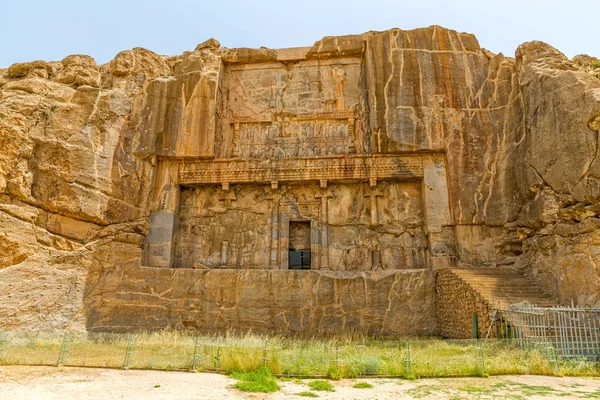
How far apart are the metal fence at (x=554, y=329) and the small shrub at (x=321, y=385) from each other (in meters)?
3.97

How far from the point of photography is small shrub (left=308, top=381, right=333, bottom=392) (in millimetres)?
5770

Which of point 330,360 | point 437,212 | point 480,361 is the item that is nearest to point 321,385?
point 330,360

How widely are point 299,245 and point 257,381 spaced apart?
9038mm

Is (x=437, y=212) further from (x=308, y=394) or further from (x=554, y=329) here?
(x=308, y=394)

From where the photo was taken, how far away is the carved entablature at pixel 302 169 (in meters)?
14.5

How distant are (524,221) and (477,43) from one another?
679 centimetres

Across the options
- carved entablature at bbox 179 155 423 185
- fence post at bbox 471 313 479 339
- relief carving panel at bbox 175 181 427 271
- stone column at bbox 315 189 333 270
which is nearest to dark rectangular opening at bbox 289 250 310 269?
relief carving panel at bbox 175 181 427 271

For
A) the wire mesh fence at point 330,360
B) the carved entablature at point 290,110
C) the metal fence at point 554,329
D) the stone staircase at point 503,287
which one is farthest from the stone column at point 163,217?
the metal fence at point 554,329

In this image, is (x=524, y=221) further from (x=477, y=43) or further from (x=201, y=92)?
(x=201, y=92)

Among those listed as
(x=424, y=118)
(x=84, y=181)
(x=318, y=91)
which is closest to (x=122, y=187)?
(x=84, y=181)

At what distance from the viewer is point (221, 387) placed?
5.86 m

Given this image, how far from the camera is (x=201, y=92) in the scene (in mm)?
15320

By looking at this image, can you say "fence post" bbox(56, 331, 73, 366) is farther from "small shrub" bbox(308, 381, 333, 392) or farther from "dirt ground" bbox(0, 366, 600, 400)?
"small shrub" bbox(308, 381, 333, 392)

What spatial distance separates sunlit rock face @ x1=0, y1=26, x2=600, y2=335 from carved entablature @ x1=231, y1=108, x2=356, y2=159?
0.24 feet
